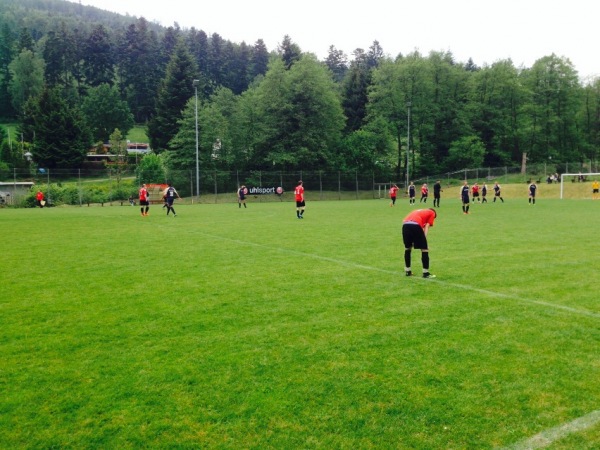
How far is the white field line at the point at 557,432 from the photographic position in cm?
343

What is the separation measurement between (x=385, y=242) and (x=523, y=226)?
7.90 metres

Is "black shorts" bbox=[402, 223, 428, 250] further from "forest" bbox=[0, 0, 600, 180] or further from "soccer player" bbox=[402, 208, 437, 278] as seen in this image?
"forest" bbox=[0, 0, 600, 180]

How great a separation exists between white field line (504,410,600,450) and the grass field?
2 centimetres

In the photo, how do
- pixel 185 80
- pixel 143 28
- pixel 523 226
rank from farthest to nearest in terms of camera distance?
pixel 143 28
pixel 185 80
pixel 523 226

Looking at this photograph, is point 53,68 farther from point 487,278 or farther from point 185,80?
point 487,278

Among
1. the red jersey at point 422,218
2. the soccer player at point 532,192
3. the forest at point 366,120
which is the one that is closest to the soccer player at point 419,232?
the red jersey at point 422,218

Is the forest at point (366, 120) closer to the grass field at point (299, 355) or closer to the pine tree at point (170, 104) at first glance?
the pine tree at point (170, 104)

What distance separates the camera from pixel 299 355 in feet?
16.9

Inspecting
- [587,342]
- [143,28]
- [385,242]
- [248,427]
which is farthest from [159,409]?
[143,28]

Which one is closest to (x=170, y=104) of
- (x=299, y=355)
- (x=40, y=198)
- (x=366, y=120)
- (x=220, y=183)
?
(x=366, y=120)

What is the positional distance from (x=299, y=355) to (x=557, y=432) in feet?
8.22

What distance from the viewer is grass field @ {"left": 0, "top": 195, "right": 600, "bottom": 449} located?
3.65 metres

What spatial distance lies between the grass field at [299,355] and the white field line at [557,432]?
0.02m

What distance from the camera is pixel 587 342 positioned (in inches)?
218
